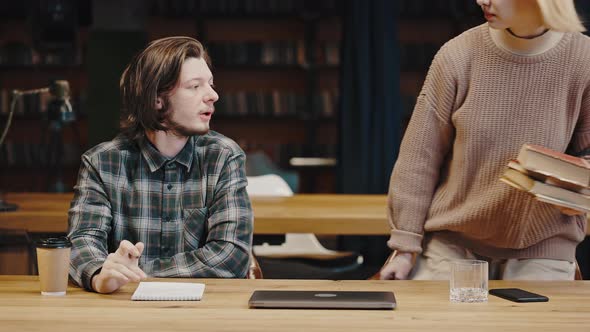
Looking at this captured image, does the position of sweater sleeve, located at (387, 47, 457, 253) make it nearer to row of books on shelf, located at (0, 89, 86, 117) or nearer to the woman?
the woman

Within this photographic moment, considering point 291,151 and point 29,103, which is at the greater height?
point 29,103

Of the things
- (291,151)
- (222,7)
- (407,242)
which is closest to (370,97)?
(291,151)

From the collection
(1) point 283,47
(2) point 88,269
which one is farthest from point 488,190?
(1) point 283,47

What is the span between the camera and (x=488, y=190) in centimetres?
245

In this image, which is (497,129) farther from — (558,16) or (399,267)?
(399,267)

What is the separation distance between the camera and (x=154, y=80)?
8.08ft

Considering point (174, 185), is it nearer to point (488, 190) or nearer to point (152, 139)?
point (152, 139)

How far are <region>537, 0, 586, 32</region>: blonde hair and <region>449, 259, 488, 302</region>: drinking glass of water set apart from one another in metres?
0.63

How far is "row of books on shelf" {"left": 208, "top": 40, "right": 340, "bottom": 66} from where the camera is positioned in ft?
28.6

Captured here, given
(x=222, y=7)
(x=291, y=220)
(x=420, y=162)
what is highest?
(x=222, y=7)

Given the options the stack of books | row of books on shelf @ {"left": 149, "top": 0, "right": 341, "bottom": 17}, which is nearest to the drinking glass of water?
the stack of books

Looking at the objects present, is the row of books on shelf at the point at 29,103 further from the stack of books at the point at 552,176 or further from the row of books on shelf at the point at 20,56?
the stack of books at the point at 552,176

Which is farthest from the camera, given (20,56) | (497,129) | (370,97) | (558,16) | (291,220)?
(20,56)

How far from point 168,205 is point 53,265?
49 cm
